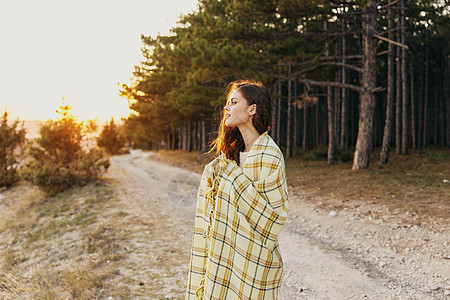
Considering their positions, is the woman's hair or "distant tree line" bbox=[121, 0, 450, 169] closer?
the woman's hair

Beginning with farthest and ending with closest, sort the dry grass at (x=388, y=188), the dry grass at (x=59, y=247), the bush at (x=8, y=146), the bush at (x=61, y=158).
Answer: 1. the bush at (x=8, y=146)
2. the bush at (x=61, y=158)
3. the dry grass at (x=388, y=188)
4. the dry grass at (x=59, y=247)

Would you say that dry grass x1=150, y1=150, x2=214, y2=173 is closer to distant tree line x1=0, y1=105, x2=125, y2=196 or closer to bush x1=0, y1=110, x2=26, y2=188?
distant tree line x1=0, y1=105, x2=125, y2=196

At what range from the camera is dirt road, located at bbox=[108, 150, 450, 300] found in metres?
3.87

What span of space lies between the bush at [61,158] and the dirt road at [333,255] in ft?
19.8

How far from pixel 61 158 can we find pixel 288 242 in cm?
1142

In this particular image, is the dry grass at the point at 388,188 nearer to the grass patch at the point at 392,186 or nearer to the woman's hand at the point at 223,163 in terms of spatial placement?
the grass patch at the point at 392,186

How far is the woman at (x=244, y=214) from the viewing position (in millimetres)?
1806

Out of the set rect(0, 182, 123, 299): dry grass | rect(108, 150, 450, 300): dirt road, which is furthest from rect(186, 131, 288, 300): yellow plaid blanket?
rect(0, 182, 123, 299): dry grass

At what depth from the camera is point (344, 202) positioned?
7902 millimetres

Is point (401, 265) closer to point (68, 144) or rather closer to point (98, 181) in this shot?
point (98, 181)

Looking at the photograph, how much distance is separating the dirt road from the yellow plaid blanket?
2.13 metres

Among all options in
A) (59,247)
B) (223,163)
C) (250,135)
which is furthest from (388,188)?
(59,247)

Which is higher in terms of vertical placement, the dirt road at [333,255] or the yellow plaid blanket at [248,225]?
the yellow plaid blanket at [248,225]

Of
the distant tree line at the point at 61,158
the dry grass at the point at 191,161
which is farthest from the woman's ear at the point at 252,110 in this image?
the distant tree line at the point at 61,158
